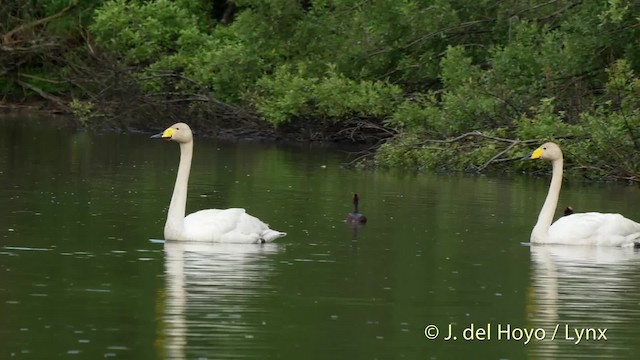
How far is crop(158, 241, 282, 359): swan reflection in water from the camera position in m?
10.7

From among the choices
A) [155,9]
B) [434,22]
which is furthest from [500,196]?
[155,9]

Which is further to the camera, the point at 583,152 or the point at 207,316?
the point at 583,152

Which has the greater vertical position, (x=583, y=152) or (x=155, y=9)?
(x=155, y=9)

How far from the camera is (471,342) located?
36.6ft

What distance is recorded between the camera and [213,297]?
12648 millimetres

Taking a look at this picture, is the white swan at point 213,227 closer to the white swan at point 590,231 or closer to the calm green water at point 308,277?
the calm green water at point 308,277

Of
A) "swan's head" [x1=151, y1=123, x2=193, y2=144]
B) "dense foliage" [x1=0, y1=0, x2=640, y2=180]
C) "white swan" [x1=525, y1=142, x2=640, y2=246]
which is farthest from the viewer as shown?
"dense foliage" [x1=0, y1=0, x2=640, y2=180]

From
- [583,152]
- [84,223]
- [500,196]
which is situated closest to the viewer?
[84,223]

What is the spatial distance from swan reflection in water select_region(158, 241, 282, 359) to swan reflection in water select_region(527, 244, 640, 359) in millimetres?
→ 2064

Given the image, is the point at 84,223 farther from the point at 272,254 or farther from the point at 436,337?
the point at 436,337

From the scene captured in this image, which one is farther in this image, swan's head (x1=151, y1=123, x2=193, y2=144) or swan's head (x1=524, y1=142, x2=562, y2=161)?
swan's head (x1=524, y1=142, x2=562, y2=161)

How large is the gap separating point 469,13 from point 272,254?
17.4 m

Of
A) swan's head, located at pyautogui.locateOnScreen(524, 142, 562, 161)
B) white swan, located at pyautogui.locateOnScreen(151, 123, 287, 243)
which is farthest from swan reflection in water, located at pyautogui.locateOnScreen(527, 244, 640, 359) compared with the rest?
white swan, located at pyautogui.locateOnScreen(151, 123, 287, 243)

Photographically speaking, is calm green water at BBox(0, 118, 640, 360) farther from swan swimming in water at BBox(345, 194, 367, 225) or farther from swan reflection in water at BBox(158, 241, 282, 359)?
swan swimming in water at BBox(345, 194, 367, 225)
